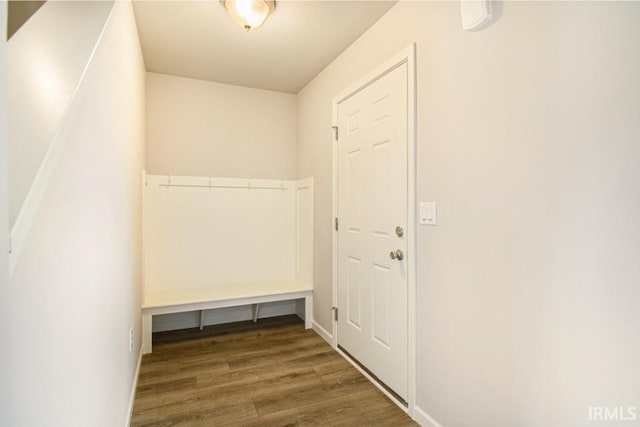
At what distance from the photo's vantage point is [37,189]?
2.00ft

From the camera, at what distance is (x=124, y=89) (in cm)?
181

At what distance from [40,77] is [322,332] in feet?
9.01

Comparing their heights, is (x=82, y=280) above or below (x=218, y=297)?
above

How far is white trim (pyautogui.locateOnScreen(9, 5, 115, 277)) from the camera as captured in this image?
20.8 inches

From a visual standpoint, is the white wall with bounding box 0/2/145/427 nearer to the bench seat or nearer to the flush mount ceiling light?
the flush mount ceiling light

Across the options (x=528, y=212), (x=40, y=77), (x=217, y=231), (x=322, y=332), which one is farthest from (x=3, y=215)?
(x=217, y=231)

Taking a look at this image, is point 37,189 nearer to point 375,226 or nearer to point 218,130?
point 375,226

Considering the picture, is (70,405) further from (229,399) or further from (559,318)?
(559,318)

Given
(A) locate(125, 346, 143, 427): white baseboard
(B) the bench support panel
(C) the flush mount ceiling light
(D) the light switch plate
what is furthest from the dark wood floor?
(C) the flush mount ceiling light

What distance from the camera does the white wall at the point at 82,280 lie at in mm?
591

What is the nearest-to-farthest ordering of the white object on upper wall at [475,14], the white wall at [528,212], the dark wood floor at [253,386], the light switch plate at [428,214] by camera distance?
the white wall at [528,212], the white object on upper wall at [475,14], the light switch plate at [428,214], the dark wood floor at [253,386]

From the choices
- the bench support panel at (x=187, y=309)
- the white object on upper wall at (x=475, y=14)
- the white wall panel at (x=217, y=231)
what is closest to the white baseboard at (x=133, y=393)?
the bench support panel at (x=187, y=309)

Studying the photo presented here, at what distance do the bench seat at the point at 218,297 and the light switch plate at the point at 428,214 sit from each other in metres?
1.69

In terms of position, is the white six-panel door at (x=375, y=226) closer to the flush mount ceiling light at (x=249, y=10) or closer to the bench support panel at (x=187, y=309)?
the bench support panel at (x=187, y=309)
